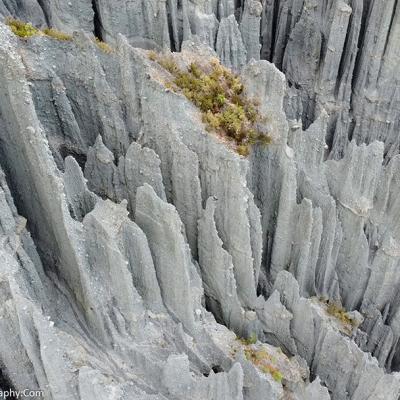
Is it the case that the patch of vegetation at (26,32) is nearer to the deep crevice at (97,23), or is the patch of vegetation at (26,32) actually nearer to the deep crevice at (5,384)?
the deep crevice at (97,23)

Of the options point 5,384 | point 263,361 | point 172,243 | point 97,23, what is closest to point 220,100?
point 172,243

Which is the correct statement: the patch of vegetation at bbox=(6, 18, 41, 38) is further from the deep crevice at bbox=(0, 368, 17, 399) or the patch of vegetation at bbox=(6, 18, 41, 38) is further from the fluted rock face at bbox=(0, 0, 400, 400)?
the deep crevice at bbox=(0, 368, 17, 399)

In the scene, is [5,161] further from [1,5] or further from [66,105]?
[1,5]

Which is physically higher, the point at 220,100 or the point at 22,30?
the point at 22,30

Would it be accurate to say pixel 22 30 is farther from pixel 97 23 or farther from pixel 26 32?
pixel 97 23

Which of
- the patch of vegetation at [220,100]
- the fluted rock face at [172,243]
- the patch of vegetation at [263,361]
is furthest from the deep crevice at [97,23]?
the patch of vegetation at [263,361]

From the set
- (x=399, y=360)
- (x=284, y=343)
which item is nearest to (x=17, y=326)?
(x=284, y=343)

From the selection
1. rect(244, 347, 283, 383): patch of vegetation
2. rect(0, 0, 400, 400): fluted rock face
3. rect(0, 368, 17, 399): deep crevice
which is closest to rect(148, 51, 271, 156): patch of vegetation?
rect(0, 0, 400, 400): fluted rock face
